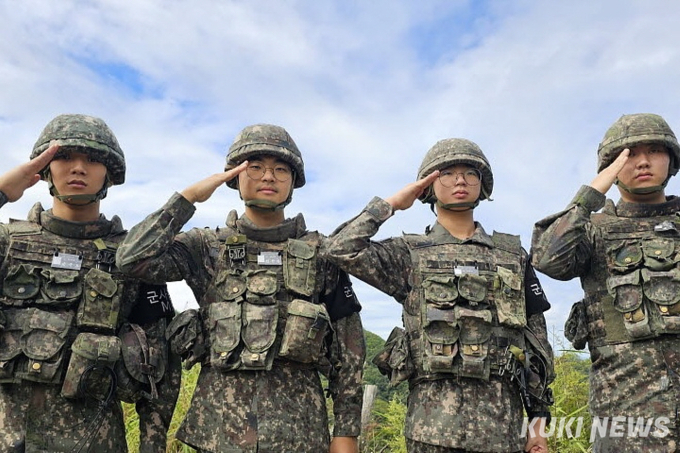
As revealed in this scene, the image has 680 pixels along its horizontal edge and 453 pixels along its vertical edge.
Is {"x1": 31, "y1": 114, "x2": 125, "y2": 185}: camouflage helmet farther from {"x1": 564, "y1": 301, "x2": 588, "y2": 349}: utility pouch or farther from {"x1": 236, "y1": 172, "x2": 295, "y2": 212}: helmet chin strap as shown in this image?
{"x1": 564, "y1": 301, "x2": 588, "y2": 349}: utility pouch

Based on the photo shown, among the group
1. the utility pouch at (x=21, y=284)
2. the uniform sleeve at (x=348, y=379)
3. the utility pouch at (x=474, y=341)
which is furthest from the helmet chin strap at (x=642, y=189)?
the utility pouch at (x=21, y=284)

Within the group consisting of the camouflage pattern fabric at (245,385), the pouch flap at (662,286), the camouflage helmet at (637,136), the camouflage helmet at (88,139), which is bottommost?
the camouflage pattern fabric at (245,385)

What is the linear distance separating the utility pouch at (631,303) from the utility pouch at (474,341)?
1.00 m

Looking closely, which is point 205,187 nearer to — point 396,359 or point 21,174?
point 21,174

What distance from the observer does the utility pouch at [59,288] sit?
166 inches

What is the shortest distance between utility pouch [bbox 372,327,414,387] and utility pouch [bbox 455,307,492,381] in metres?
0.40

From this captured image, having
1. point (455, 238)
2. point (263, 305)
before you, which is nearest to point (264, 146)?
point (263, 305)

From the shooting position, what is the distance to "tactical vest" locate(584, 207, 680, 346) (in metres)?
4.40

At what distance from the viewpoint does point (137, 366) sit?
13.8ft

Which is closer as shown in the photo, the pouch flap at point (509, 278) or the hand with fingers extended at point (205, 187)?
the hand with fingers extended at point (205, 187)

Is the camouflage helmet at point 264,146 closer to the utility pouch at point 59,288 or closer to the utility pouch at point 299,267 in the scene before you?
the utility pouch at point 299,267

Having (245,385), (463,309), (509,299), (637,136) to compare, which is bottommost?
(245,385)

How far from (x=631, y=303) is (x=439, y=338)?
144cm

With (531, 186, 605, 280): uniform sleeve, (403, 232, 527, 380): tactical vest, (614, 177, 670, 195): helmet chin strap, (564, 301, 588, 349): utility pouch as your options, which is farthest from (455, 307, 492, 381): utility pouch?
(614, 177, 670, 195): helmet chin strap
